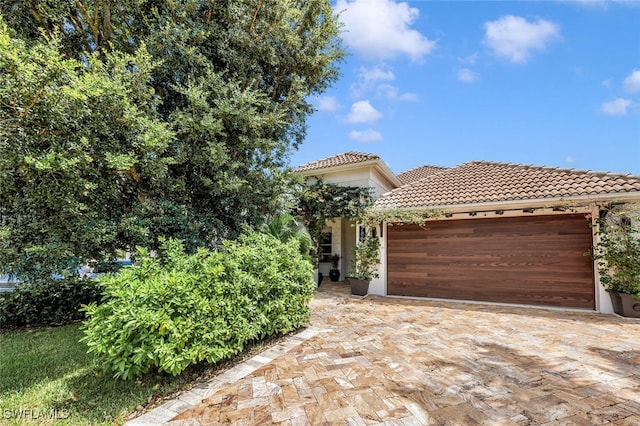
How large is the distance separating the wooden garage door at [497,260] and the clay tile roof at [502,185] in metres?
0.81

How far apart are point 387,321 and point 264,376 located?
399cm

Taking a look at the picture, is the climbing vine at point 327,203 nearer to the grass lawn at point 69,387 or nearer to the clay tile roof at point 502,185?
the clay tile roof at point 502,185

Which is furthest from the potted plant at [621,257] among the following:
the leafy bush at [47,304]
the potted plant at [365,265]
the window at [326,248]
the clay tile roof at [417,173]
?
the leafy bush at [47,304]

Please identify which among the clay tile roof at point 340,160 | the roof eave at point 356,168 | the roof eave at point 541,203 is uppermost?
the clay tile roof at point 340,160

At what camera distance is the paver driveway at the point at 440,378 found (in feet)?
10.5

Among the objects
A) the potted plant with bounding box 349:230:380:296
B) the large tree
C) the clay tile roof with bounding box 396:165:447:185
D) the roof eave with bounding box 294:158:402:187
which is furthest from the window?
the large tree

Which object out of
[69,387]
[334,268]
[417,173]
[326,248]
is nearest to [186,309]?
[69,387]

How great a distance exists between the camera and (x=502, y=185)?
9.92 meters

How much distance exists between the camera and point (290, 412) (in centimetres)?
325

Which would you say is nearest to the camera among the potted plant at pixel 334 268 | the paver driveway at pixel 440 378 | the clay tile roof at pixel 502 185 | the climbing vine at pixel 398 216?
the paver driveway at pixel 440 378

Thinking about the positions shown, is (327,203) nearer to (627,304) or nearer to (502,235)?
(502,235)

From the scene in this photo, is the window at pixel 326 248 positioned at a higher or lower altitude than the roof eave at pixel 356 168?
lower

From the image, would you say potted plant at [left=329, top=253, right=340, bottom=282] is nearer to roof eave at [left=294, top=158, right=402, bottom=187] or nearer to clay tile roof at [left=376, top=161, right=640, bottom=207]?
clay tile roof at [left=376, top=161, right=640, bottom=207]

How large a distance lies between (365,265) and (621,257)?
7147mm
